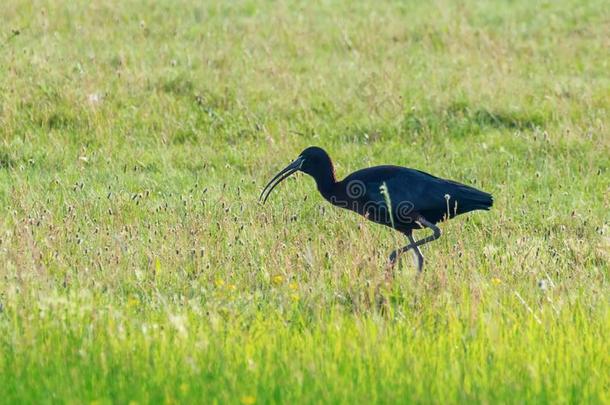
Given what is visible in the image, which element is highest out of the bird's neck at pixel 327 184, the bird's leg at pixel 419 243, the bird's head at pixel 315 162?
the bird's head at pixel 315 162

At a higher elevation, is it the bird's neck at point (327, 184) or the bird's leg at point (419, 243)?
the bird's neck at point (327, 184)

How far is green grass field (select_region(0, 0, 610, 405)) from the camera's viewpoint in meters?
6.04

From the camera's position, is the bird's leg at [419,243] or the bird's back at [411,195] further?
the bird's back at [411,195]

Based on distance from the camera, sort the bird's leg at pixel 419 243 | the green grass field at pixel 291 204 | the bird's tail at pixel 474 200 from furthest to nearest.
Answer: the bird's tail at pixel 474 200 → the bird's leg at pixel 419 243 → the green grass field at pixel 291 204

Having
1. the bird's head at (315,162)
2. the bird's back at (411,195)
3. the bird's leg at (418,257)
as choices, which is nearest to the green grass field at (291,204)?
the bird's leg at (418,257)

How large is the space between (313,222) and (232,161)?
2229mm

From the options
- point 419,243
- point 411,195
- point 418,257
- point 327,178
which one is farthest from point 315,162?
point 418,257

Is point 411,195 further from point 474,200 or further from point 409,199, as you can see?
point 474,200

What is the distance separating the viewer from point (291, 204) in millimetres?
10078

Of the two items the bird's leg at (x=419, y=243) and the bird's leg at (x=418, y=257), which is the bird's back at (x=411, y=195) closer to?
the bird's leg at (x=419, y=243)

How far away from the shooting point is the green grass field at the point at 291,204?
6.04m

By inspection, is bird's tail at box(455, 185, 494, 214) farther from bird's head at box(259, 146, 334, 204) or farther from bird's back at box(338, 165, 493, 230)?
bird's head at box(259, 146, 334, 204)

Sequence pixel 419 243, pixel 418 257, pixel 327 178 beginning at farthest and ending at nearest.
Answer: pixel 327 178 < pixel 419 243 < pixel 418 257

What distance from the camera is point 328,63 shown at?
14.9 metres
